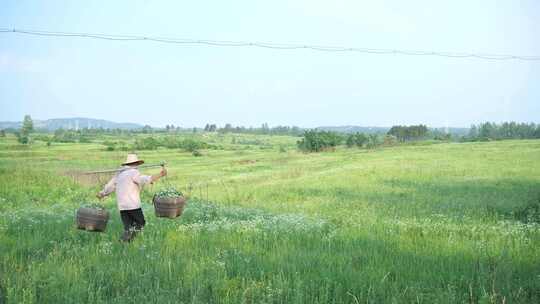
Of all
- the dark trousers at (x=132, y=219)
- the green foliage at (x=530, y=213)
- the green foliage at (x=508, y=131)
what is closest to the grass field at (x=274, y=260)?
the green foliage at (x=530, y=213)

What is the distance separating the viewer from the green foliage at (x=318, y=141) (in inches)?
3784

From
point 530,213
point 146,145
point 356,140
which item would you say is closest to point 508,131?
point 356,140

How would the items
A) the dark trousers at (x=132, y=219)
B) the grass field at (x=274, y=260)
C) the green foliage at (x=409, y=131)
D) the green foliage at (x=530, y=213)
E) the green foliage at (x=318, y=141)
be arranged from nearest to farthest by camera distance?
the grass field at (x=274, y=260) < the dark trousers at (x=132, y=219) < the green foliage at (x=530, y=213) < the green foliage at (x=318, y=141) < the green foliage at (x=409, y=131)

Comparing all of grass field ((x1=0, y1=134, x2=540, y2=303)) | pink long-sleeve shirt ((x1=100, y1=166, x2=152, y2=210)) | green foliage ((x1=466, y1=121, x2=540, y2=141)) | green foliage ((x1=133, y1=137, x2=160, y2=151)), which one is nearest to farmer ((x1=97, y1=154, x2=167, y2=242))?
pink long-sleeve shirt ((x1=100, y1=166, x2=152, y2=210))

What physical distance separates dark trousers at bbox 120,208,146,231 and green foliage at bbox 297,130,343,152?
84376mm

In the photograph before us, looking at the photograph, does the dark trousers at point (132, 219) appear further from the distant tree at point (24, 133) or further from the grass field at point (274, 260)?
the distant tree at point (24, 133)

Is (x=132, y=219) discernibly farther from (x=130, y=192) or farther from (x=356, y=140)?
(x=356, y=140)

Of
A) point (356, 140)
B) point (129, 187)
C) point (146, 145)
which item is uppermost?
point (129, 187)

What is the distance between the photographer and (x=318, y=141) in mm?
97375

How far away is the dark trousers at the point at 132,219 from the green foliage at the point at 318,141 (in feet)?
277

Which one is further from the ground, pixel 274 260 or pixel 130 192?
pixel 130 192

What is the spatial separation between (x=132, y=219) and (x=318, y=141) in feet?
288

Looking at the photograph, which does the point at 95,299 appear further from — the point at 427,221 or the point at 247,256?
the point at 427,221

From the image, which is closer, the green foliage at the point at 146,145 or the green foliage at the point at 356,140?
the green foliage at the point at 146,145
